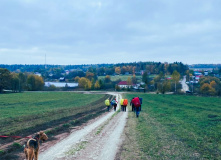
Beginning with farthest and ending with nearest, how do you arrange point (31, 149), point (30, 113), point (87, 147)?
point (30, 113), point (87, 147), point (31, 149)

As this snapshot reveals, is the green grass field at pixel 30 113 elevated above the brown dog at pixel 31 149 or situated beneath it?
situated beneath

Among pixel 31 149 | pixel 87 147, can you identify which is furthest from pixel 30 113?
pixel 31 149

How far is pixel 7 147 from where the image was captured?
11.8 metres

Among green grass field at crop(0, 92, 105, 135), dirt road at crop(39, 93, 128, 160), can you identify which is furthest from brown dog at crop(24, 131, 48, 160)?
green grass field at crop(0, 92, 105, 135)

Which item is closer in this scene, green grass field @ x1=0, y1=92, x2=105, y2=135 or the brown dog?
the brown dog

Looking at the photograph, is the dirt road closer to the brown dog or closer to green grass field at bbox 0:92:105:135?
the brown dog

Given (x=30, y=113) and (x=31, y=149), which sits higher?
(x=31, y=149)

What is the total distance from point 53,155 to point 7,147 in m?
3.15

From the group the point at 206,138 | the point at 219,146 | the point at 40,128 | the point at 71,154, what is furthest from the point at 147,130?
the point at 40,128

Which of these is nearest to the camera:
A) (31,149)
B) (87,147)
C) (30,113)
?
(31,149)

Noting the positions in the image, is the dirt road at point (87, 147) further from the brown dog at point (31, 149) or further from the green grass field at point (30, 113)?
the green grass field at point (30, 113)

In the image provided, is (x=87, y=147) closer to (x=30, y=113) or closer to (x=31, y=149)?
(x=31, y=149)

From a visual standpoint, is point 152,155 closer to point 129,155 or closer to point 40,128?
point 129,155

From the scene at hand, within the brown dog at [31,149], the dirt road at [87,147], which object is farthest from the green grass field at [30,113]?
the brown dog at [31,149]
